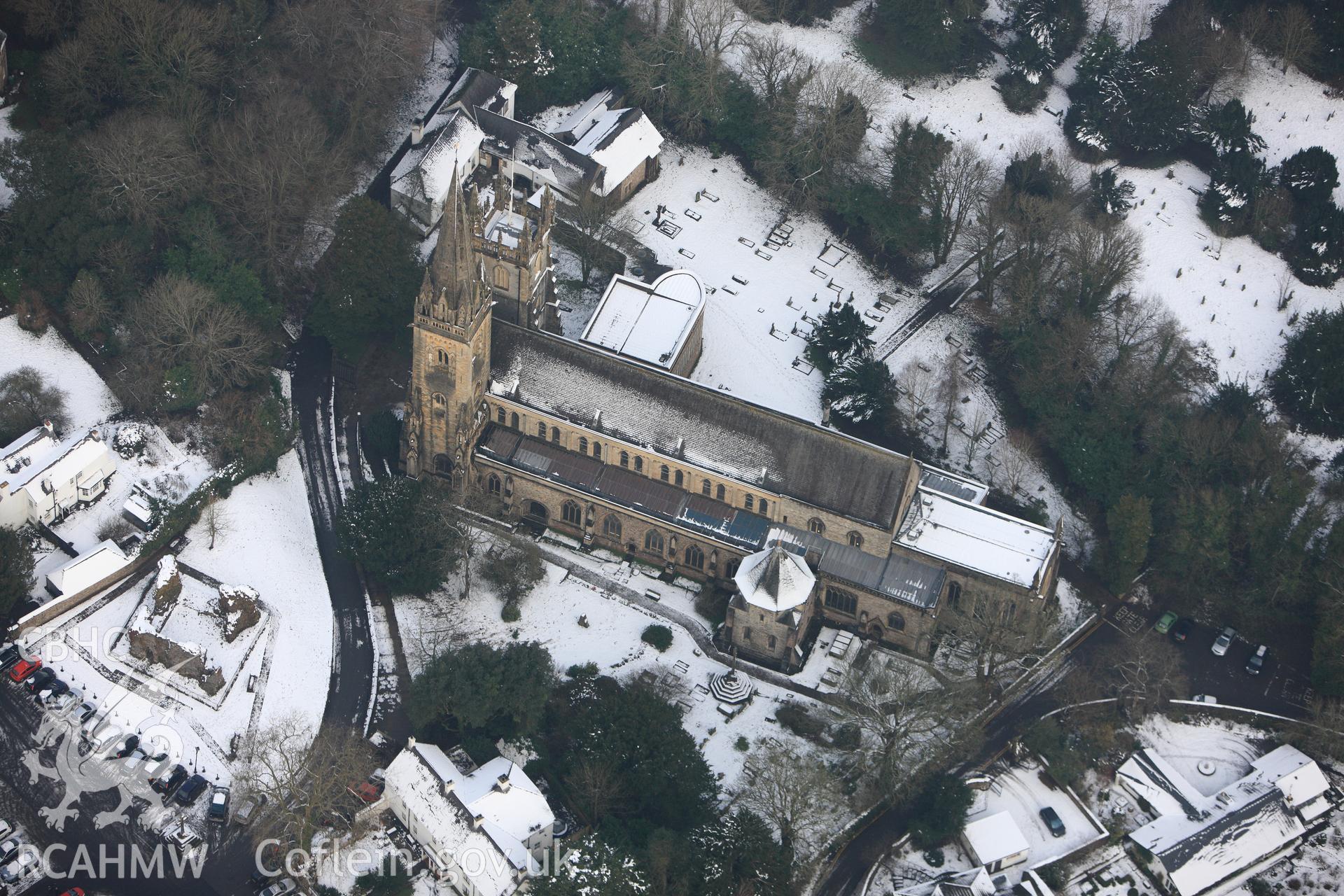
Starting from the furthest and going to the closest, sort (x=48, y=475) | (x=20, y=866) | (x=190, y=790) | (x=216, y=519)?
(x=216, y=519)
(x=48, y=475)
(x=190, y=790)
(x=20, y=866)

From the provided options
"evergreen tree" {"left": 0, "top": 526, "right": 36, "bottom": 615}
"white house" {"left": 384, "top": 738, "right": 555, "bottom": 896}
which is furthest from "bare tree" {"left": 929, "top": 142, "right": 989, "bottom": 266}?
"evergreen tree" {"left": 0, "top": 526, "right": 36, "bottom": 615}

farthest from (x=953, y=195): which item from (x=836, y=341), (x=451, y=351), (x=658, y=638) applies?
(x=451, y=351)

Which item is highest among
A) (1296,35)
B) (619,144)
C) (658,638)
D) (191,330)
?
(1296,35)

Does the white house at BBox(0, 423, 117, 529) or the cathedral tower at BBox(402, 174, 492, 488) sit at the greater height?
the cathedral tower at BBox(402, 174, 492, 488)

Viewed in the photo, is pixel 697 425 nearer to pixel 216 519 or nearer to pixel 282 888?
pixel 216 519

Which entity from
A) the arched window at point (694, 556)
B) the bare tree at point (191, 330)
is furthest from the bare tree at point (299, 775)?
the bare tree at point (191, 330)

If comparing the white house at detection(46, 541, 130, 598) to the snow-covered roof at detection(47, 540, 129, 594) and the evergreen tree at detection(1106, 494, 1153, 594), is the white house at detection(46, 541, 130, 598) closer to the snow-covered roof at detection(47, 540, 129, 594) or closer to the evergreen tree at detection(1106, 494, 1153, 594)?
the snow-covered roof at detection(47, 540, 129, 594)
